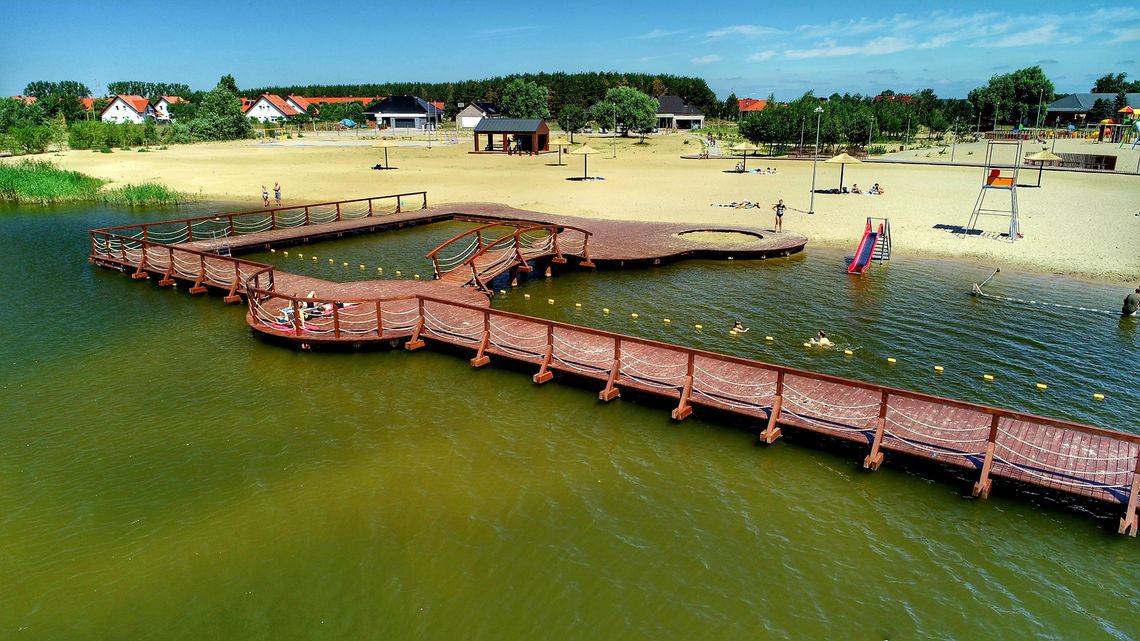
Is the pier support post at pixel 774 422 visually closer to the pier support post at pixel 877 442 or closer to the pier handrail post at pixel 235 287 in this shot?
the pier support post at pixel 877 442

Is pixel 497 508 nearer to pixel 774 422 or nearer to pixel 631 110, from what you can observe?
pixel 774 422

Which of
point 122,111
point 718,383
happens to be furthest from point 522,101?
point 718,383

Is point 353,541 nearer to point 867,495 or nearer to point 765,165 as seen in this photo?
point 867,495

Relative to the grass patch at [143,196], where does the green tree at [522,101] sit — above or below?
above

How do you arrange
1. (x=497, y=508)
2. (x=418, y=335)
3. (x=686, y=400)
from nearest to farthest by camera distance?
(x=497, y=508)
(x=686, y=400)
(x=418, y=335)

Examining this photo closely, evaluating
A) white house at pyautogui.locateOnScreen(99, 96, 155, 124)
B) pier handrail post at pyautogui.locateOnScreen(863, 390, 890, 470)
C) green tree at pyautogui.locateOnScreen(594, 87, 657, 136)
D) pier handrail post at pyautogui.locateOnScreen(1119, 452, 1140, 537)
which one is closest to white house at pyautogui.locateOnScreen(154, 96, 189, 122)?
white house at pyautogui.locateOnScreen(99, 96, 155, 124)

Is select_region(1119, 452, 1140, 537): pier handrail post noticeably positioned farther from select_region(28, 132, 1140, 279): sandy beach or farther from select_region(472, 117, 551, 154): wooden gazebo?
select_region(472, 117, 551, 154): wooden gazebo

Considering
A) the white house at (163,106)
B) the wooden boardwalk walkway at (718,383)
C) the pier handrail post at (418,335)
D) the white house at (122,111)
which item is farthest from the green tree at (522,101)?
the pier handrail post at (418,335)
